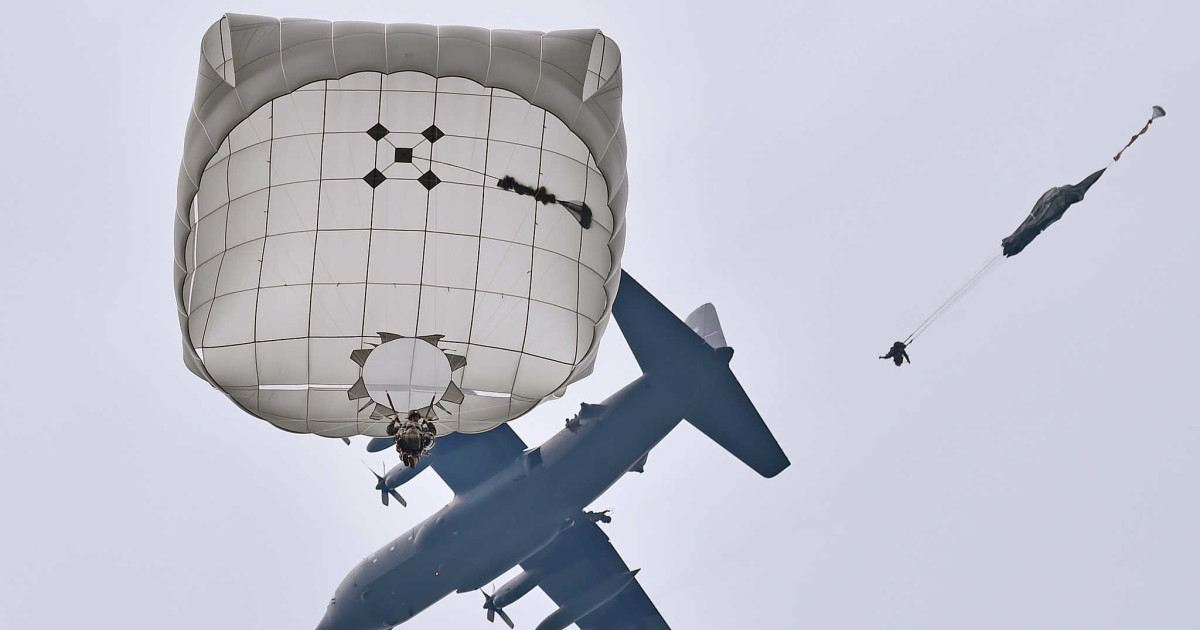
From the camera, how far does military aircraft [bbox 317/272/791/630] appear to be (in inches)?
971

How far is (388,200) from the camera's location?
49.7ft

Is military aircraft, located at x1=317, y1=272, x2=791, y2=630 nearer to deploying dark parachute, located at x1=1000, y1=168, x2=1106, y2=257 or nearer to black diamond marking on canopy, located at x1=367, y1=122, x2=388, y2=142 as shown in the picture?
deploying dark parachute, located at x1=1000, y1=168, x2=1106, y2=257

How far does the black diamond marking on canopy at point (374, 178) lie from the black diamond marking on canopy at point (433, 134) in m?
0.77

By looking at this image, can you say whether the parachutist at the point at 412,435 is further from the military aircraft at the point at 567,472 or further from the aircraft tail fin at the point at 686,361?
the aircraft tail fin at the point at 686,361

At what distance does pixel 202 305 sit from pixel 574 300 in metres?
4.93

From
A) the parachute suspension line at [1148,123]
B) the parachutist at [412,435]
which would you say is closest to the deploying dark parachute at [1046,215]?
the parachute suspension line at [1148,123]

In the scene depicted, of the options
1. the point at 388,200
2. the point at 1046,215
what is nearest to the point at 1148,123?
the point at 1046,215

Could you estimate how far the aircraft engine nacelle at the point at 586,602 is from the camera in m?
27.9

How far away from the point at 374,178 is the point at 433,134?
968mm

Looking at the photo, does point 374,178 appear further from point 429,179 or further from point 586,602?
point 586,602

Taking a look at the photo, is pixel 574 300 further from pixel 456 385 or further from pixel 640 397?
pixel 640 397

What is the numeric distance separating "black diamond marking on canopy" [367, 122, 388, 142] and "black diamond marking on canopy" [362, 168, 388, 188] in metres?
0.42

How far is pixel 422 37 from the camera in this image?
14.6 m

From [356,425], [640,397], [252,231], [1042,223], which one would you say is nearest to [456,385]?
[356,425]
